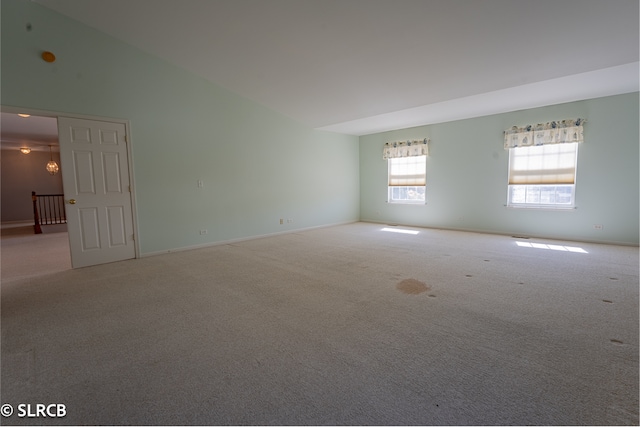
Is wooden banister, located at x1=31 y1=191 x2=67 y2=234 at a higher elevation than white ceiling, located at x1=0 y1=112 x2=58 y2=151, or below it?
below

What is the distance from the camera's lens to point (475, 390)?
5.11 feet

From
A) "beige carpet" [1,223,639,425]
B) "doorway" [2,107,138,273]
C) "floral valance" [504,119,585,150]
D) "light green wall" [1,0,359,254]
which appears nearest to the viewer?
"beige carpet" [1,223,639,425]

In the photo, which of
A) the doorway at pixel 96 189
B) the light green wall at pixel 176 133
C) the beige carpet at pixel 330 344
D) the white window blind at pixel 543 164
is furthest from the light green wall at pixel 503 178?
the doorway at pixel 96 189

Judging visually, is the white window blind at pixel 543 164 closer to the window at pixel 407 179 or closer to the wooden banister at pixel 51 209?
the window at pixel 407 179

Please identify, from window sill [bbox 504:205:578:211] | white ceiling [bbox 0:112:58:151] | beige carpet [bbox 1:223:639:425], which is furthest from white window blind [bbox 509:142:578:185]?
white ceiling [bbox 0:112:58:151]

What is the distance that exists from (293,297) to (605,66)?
477 cm

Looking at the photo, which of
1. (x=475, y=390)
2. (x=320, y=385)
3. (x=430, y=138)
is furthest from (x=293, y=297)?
(x=430, y=138)

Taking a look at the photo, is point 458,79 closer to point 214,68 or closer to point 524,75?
point 524,75

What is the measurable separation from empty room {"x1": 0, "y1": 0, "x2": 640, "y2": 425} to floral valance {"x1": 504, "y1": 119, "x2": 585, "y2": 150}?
0.04 m

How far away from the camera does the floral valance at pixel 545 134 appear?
5.09 meters

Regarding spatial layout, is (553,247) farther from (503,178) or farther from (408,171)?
(408,171)

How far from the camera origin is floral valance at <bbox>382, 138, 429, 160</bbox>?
703 centimetres

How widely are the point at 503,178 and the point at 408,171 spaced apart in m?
2.20

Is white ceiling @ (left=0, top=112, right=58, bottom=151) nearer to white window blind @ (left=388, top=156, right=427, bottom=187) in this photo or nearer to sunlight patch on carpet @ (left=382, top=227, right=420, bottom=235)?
sunlight patch on carpet @ (left=382, top=227, right=420, bottom=235)
